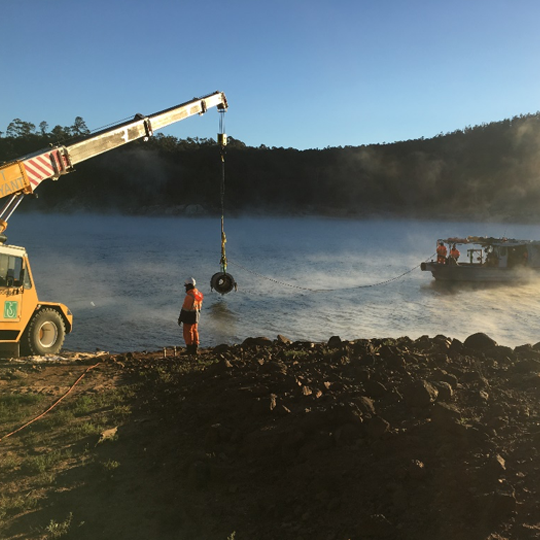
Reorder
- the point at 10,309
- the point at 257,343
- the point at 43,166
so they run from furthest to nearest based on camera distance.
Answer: the point at 257,343, the point at 43,166, the point at 10,309

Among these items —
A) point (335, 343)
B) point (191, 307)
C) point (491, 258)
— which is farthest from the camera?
point (491, 258)

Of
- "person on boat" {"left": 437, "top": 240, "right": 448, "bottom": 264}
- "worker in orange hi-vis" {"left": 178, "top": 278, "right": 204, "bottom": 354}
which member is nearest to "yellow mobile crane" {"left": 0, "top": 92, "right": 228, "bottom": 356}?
"worker in orange hi-vis" {"left": 178, "top": 278, "right": 204, "bottom": 354}

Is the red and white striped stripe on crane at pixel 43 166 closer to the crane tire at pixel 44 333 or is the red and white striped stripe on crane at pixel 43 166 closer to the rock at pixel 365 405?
the crane tire at pixel 44 333

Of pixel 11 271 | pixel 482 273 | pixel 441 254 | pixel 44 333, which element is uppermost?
pixel 11 271

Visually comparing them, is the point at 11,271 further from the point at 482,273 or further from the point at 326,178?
the point at 326,178

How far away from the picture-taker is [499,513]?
4.50m

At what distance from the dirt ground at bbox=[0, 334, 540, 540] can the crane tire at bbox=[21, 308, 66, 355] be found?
2921 mm

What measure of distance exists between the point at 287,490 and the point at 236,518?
1.91ft

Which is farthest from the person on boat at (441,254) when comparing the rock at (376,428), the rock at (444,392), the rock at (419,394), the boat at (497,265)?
the rock at (376,428)

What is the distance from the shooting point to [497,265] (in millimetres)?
30766

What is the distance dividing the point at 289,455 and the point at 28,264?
8174mm

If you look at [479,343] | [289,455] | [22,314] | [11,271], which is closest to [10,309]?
[22,314]

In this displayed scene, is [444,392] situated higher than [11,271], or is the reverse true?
[11,271]

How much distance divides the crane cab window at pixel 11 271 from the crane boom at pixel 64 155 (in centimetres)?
66
